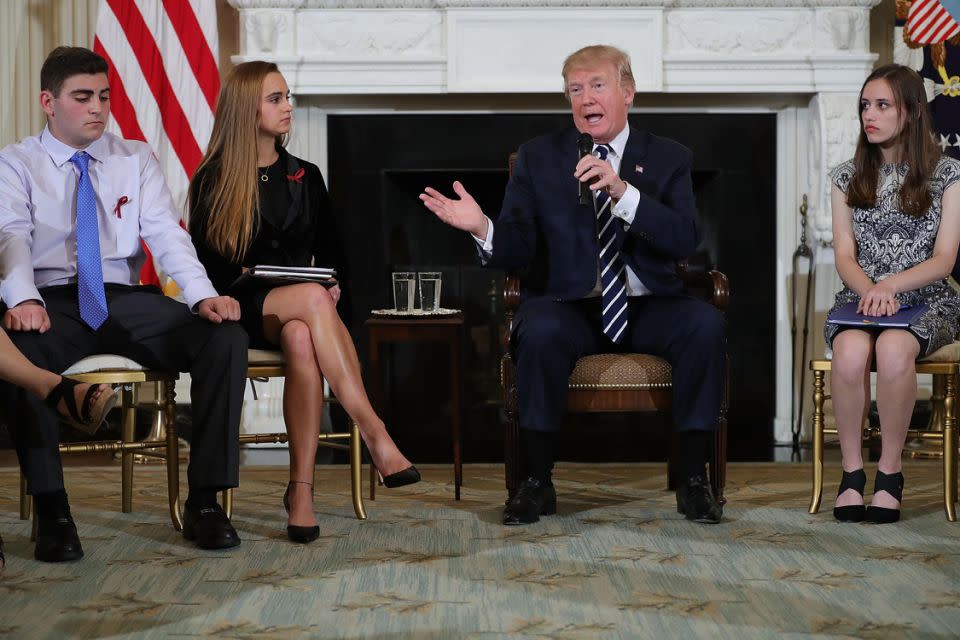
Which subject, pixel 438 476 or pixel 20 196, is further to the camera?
pixel 438 476

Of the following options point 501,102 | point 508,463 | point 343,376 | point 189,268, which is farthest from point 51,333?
point 501,102

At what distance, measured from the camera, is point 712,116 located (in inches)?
205

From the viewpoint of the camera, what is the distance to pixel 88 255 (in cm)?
301

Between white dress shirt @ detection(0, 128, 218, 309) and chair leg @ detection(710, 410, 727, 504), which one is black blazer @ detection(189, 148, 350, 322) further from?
chair leg @ detection(710, 410, 727, 504)

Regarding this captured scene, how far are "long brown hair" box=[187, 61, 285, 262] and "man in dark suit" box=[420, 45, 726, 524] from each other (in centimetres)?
51

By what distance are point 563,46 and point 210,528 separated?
112 inches

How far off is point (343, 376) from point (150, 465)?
1599 millimetres

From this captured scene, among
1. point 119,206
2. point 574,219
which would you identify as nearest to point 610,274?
point 574,219

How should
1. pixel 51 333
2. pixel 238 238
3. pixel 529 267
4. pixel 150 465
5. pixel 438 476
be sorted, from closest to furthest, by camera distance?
pixel 51 333, pixel 238 238, pixel 529 267, pixel 438 476, pixel 150 465

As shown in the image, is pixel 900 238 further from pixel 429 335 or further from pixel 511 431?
pixel 429 335

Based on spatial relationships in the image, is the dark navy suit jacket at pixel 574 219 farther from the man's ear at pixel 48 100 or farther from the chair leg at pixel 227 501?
the man's ear at pixel 48 100

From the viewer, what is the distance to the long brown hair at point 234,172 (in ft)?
10.3

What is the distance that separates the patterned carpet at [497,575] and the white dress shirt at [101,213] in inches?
26.9

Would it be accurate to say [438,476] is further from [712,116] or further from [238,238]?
[712,116]
